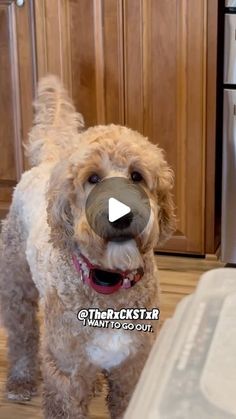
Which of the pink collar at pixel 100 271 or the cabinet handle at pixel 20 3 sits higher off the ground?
the cabinet handle at pixel 20 3

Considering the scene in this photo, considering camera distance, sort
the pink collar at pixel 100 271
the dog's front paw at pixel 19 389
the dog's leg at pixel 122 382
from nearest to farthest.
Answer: the pink collar at pixel 100 271, the dog's leg at pixel 122 382, the dog's front paw at pixel 19 389

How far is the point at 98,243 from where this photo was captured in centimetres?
127

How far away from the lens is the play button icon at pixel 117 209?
118 centimetres

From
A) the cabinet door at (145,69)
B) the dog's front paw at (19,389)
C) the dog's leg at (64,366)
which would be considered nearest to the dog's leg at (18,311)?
the dog's front paw at (19,389)

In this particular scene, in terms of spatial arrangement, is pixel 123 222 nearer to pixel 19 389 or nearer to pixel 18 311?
pixel 18 311

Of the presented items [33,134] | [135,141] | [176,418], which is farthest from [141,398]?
[33,134]

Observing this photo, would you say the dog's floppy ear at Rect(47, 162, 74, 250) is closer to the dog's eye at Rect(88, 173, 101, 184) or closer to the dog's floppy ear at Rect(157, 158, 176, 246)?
the dog's eye at Rect(88, 173, 101, 184)

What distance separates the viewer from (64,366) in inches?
61.7

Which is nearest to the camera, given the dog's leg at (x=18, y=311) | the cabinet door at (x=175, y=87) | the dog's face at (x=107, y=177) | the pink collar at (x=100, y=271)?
the dog's face at (x=107, y=177)

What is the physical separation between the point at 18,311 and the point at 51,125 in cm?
47

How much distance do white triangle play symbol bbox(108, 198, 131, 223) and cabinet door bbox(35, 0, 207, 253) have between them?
1509 millimetres

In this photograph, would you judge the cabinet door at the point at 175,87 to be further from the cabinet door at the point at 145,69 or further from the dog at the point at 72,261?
A: the dog at the point at 72,261

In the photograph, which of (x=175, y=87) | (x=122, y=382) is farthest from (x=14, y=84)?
(x=122, y=382)

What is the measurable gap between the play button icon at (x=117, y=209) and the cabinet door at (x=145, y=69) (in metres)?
1.40
